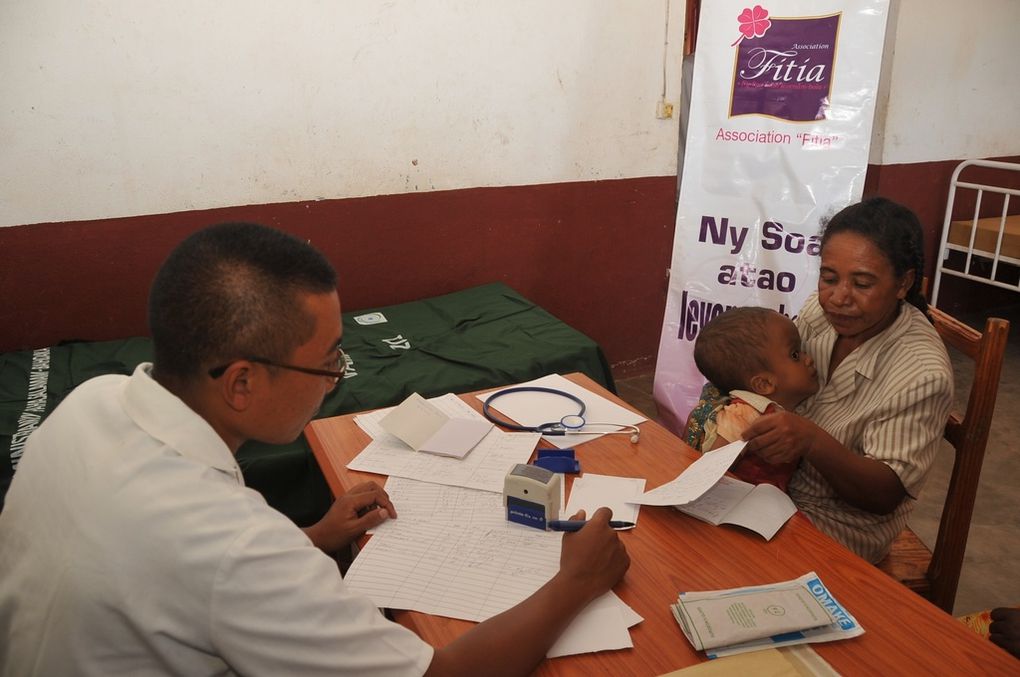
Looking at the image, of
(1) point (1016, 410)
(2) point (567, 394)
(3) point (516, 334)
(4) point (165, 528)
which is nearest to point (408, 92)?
(3) point (516, 334)

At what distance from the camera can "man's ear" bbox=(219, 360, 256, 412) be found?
36.6 inches

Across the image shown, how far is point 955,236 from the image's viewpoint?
14.4 ft

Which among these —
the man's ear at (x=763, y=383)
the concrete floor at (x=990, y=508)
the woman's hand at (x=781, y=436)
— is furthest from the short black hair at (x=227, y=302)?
the concrete floor at (x=990, y=508)

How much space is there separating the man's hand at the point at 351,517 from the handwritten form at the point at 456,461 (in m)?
0.14

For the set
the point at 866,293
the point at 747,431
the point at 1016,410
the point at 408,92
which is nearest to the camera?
the point at 747,431

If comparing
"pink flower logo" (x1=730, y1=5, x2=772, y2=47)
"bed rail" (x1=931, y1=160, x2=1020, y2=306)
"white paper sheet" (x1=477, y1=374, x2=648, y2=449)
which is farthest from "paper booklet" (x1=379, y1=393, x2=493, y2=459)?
"bed rail" (x1=931, y1=160, x2=1020, y2=306)

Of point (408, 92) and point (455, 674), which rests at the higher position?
point (408, 92)

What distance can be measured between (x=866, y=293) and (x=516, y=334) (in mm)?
1542

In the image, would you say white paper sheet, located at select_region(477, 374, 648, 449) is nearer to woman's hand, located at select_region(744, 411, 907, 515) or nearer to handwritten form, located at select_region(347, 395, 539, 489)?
handwritten form, located at select_region(347, 395, 539, 489)

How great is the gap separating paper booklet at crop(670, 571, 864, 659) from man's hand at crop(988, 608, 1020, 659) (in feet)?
1.45

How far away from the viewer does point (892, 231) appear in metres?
1.58

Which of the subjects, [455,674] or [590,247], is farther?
[590,247]

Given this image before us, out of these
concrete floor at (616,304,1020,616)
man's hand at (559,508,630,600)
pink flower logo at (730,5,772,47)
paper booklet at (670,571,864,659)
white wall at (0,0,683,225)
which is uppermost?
pink flower logo at (730,5,772,47)

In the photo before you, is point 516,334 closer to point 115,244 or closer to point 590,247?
point 590,247
